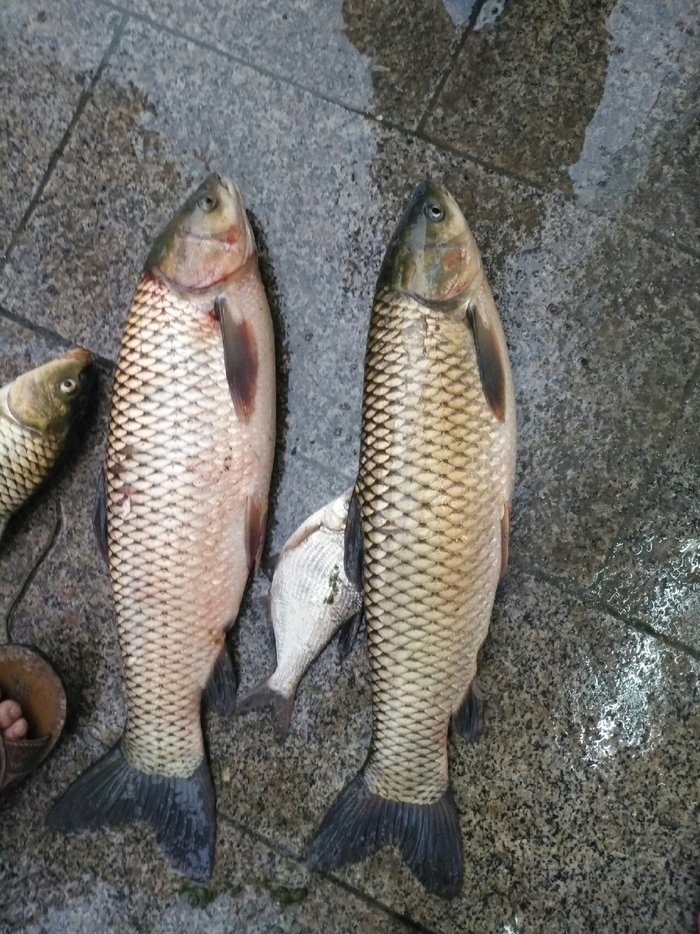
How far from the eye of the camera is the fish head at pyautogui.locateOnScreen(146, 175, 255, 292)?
2.57 meters

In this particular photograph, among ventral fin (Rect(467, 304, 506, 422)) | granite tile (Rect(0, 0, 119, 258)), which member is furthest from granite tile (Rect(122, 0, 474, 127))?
ventral fin (Rect(467, 304, 506, 422))

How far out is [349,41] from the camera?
286 cm

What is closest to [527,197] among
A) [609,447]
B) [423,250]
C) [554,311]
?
[554,311]

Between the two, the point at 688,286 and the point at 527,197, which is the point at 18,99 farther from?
the point at 688,286

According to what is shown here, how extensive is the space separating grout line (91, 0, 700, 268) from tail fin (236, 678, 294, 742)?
6.32ft

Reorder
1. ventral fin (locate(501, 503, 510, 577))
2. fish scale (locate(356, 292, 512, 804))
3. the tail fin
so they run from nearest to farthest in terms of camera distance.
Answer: fish scale (locate(356, 292, 512, 804))
ventral fin (locate(501, 503, 510, 577))
the tail fin

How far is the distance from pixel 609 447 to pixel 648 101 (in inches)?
45.6

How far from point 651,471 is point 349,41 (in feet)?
6.03

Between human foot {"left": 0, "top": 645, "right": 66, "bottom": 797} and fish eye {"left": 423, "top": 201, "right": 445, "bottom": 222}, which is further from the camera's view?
human foot {"left": 0, "top": 645, "right": 66, "bottom": 797}

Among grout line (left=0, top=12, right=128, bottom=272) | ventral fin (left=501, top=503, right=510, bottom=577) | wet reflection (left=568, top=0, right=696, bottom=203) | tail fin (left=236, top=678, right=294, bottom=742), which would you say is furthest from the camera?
grout line (left=0, top=12, right=128, bottom=272)

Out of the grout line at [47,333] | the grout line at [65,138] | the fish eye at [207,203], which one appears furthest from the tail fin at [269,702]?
the grout line at [65,138]

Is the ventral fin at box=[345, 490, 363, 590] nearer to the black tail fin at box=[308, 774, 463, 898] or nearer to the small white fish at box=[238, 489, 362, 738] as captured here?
the small white fish at box=[238, 489, 362, 738]

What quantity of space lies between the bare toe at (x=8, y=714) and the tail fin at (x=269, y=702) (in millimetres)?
834

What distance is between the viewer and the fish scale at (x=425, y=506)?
7.72 ft
